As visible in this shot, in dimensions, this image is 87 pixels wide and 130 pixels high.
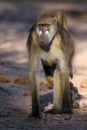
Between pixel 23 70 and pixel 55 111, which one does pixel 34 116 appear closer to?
pixel 55 111

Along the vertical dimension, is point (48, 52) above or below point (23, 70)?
above

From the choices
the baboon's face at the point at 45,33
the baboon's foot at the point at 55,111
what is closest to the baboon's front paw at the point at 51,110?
the baboon's foot at the point at 55,111

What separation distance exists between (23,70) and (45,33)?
13.5 ft

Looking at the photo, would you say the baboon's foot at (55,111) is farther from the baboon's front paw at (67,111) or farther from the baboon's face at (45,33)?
the baboon's face at (45,33)

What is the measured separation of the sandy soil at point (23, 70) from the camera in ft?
23.1

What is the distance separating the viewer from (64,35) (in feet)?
25.1

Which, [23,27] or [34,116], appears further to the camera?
[23,27]

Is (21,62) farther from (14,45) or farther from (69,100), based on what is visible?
(69,100)

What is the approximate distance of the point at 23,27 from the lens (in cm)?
1745

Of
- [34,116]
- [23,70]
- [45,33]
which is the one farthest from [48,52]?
[23,70]

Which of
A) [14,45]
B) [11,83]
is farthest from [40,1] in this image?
[11,83]

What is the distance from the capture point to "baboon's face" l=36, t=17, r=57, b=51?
714cm

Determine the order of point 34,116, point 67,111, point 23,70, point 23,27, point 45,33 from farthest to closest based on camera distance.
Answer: point 23,27
point 23,70
point 67,111
point 34,116
point 45,33

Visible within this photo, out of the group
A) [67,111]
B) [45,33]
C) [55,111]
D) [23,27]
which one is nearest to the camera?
[45,33]
